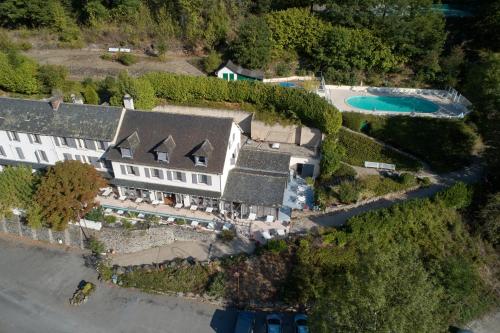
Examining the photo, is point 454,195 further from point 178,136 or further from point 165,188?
point 165,188

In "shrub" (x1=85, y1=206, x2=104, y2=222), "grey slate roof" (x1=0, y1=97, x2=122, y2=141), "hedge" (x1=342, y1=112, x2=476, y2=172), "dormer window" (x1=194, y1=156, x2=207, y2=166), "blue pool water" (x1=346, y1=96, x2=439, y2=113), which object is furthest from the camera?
"blue pool water" (x1=346, y1=96, x2=439, y2=113)

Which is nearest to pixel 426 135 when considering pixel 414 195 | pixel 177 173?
pixel 414 195

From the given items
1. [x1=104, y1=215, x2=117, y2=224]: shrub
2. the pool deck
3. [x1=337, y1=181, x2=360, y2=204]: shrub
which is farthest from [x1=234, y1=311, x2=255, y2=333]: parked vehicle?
the pool deck

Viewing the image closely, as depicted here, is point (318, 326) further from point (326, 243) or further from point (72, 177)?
point (72, 177)

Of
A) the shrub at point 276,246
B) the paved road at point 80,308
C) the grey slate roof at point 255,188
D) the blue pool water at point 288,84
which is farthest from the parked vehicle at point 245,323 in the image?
the blue pool water at point 288,84

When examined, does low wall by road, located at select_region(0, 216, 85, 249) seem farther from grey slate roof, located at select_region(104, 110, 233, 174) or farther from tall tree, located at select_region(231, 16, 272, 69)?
tall tree, located at select_region(231, 16, 272, 69)

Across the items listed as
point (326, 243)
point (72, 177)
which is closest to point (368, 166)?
point (326, 243)

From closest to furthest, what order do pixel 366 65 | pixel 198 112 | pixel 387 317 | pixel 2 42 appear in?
pixel 387 317, pixel 198 112, pixel 366 65, pixel 2 42
